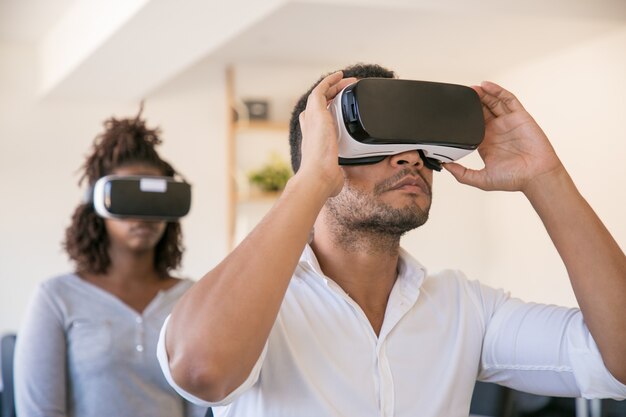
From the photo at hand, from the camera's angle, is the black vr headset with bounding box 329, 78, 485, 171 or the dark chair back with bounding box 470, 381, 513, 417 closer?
the black vr headset with bounding box 329, 78, 485, 171

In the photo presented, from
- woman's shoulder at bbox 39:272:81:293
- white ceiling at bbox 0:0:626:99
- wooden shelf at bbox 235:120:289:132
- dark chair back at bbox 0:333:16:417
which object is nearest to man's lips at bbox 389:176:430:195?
woman's shoulder at bbox 39:272:81:293

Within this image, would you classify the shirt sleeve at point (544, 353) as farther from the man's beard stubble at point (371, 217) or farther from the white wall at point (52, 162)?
the white wall at point (52, 162)

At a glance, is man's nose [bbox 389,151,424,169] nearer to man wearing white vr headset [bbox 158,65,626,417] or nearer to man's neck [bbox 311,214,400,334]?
man wearing white vr headset [bbox 158,65,626,417]

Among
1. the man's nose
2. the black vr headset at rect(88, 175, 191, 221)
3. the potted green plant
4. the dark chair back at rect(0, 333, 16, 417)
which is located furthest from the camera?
the potted green plant

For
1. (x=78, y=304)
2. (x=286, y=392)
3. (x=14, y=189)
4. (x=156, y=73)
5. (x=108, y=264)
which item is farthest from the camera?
(x=14, y=189)

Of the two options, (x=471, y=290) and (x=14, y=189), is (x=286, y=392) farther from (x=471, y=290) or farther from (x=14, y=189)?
(x=14, y=189)

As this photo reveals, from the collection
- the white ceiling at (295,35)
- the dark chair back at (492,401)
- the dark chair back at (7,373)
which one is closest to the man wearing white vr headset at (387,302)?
the dark chair back at (492,401)

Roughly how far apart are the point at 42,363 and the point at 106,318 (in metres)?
0.19

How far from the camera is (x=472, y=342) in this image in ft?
4.49

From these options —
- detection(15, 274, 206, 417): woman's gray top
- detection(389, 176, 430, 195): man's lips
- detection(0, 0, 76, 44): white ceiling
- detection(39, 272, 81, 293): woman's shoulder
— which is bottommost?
detection(15, 274, 206, 417): woman's gray top

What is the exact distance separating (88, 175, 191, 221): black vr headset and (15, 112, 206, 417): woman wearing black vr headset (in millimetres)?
31

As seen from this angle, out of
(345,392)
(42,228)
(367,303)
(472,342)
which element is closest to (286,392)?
(345,392)

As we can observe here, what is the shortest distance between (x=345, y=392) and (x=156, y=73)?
12.7 feet

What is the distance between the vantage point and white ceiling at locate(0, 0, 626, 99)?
11.9ft
